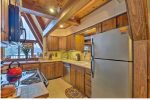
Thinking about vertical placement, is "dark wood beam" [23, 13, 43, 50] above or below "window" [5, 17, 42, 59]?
above

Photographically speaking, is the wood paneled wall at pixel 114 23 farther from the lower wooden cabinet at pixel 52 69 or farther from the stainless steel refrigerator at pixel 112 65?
the lower wooden cabinet at pixel 52 69

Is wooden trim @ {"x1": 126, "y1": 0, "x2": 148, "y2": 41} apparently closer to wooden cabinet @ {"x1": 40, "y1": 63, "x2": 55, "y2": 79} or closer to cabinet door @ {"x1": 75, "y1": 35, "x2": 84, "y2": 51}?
cabinet door @ {"x1": 75, "y1": 35, "x2": 84, "y2": 51}

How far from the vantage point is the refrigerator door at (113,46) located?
1462 mm

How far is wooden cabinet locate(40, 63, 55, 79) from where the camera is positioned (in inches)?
181

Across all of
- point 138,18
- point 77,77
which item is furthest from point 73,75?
point 138,18

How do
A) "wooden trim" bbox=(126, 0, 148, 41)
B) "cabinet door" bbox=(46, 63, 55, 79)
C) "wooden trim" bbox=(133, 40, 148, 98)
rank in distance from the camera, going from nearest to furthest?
1. "wooden trim" bbox=(126, 0, 148, 41)
2. "wooden trim" bbox=(133, 40, 148, 98)
3. "cabinet door" bbox=(46, 63, 55, 79)

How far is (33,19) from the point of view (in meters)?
4.88

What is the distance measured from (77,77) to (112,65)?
2.03 m

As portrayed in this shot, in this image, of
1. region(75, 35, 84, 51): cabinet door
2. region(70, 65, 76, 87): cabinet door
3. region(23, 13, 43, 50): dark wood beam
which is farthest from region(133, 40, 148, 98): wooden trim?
region(23, 13, 43, 50): dark wood beam

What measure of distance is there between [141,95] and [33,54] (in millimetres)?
4711

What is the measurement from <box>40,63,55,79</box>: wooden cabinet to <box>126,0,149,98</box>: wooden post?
3804 mm

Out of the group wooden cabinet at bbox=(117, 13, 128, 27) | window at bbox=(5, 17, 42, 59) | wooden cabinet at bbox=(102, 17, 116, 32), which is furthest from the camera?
window at bbox=(5, 17, 42, 59)

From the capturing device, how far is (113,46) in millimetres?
1701

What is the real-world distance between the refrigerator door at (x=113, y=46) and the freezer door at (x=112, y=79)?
0.10 metres
